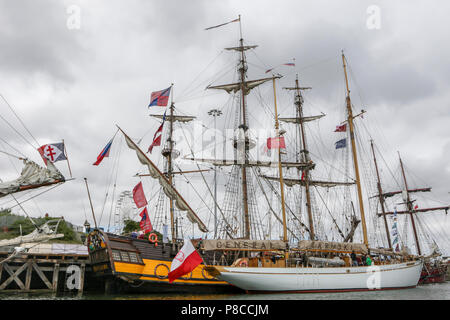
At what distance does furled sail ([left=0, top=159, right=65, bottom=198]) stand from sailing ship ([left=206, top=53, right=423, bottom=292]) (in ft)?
42.8

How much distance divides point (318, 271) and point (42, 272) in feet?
70.8

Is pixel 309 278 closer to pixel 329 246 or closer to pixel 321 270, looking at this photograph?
pixel 321 270

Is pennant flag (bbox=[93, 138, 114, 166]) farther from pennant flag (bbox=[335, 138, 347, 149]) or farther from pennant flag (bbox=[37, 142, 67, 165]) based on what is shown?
pennant flag (bbox=[335, 138, 347, 149])

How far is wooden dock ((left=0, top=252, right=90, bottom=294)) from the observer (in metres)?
25.2

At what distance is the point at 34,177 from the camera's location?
23.8 m

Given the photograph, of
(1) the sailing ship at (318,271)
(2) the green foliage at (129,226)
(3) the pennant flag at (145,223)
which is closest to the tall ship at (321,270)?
(1) the sailing ship at (318,271)

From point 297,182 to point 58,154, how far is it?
31871mm

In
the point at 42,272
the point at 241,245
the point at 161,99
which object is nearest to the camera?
the point at 241,245

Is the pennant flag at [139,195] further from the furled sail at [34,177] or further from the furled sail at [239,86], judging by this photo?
the furled sail at [239,86]

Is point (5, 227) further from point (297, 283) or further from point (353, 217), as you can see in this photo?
point (353, 217)

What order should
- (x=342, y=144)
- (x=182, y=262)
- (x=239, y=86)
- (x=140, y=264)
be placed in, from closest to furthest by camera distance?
(x=182, y=262), (x=140, y=264), (x=342, y=144), (x=239, y=86)

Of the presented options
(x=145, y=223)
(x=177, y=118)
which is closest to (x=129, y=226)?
(x=177, y=118)
